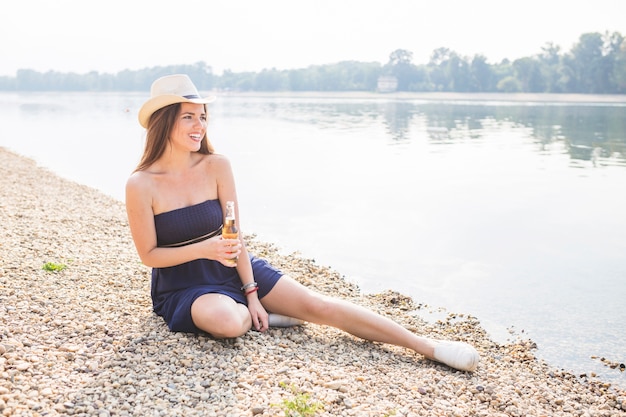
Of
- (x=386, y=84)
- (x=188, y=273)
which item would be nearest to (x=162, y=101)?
(x=188, y=273)

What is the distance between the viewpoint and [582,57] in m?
117

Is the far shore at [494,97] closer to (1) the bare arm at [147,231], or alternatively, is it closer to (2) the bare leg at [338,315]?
(2) the bare leg at [338,315]

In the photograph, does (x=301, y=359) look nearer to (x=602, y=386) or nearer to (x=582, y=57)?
(x=602, y=386)

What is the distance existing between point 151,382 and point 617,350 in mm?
4686

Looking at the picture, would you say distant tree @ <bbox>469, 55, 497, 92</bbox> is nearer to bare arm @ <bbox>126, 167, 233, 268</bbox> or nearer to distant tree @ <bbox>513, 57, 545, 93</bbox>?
distant tree @ <bbox>513, 57, 545, 93</bbox>

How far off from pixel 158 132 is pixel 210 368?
1.83 m

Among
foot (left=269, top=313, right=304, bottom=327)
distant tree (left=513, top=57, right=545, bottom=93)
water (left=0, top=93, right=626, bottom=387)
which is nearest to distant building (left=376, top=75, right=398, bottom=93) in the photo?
distant tree (left=513, top=57, right=545, bottom=93)

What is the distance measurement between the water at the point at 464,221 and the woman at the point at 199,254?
2.38 meters

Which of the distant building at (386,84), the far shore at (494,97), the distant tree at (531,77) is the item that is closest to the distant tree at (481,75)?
the far shore at (494,97)

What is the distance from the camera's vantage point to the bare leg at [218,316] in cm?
451

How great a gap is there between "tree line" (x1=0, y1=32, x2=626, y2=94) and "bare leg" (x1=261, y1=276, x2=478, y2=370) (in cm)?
11742

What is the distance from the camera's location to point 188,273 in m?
4.82

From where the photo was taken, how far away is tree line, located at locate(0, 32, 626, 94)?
114 metres

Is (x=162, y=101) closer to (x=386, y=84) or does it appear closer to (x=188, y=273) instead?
(x=188, y=273)
